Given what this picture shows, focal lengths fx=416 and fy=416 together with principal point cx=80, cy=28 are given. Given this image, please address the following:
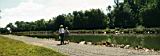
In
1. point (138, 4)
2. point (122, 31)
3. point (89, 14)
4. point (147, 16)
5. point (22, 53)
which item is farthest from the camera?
point (89, 14)

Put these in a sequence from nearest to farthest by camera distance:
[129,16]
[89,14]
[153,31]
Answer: [153,31] → [129,16] → [89,14]

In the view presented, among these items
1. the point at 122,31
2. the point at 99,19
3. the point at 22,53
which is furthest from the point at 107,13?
the point at 22,53

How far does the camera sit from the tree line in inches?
4808

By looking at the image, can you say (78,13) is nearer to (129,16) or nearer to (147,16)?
(129,16)

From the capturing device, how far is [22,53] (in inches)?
992

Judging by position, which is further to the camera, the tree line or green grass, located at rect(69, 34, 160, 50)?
the tree line

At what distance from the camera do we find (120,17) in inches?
5330

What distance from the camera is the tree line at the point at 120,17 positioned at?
12211 cm

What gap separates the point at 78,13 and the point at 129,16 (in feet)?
119

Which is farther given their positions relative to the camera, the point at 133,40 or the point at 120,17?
the point at 120,17

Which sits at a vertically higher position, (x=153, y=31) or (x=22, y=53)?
(x=22, y=53)

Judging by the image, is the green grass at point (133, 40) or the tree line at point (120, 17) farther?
the tree line at point (120, 17)

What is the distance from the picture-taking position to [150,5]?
128375 mm

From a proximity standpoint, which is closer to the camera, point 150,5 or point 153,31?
point 153,31
